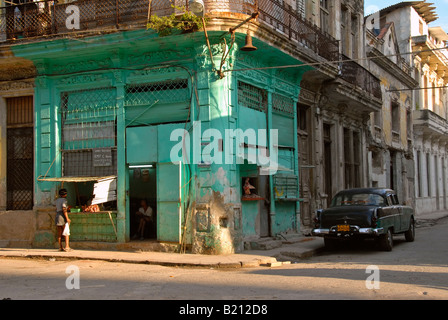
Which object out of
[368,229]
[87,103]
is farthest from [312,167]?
[87,103]

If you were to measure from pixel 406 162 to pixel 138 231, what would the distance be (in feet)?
62.1

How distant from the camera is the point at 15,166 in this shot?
14250mm

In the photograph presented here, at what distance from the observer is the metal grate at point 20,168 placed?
14.1 m

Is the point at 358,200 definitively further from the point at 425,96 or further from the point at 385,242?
the point at 425,96

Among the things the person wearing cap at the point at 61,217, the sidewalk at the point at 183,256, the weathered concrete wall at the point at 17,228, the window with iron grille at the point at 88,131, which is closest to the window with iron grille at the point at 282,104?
the sidewalk at the point at 183,256

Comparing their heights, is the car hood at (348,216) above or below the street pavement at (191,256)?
above

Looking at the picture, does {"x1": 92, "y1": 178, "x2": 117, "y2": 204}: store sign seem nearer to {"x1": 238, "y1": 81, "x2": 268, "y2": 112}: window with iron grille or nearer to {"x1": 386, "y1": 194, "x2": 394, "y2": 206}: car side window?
{"x1": 238, "y1": 81, "x2": 268, "y2": 112}: window with iron grille

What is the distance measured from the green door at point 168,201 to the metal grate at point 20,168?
4.00 meters

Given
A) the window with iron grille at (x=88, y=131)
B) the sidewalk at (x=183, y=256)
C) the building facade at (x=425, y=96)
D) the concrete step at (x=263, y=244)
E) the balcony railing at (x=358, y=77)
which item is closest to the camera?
the sidewalk at (x=183, y=256)

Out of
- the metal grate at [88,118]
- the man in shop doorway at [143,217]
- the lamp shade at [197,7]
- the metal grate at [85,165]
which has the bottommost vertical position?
the man in shop doorway at [143,217]

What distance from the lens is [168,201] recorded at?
12.4 m

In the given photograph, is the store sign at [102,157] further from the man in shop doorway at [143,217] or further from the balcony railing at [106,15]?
the balcony railing at [106,15]

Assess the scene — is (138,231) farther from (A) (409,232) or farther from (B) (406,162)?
(B) (406,162)

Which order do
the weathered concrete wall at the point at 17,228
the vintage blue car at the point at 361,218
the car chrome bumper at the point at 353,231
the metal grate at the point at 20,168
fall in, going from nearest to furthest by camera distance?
the car chrome bumper at the point at 353,231
the vintage blue car at the point at 361,218
the weathered concrete wall at the point at 17,228
the metal grate at the point at 20,168
